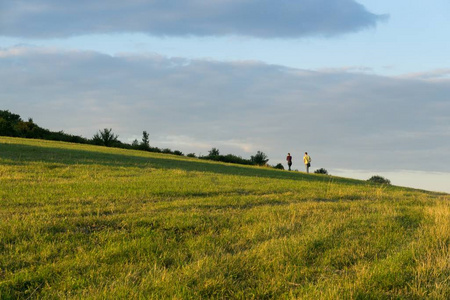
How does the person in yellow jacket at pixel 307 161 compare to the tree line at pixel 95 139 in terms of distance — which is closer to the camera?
the person in yellow jacket at pixel 307 161

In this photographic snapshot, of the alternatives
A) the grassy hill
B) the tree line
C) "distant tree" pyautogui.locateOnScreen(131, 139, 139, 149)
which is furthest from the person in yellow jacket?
the grassy hill

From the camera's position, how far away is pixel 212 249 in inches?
353

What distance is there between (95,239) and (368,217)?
779 centimetres

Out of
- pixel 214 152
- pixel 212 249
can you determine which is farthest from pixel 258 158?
pixel 212 249

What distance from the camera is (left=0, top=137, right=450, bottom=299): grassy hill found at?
23.0ft

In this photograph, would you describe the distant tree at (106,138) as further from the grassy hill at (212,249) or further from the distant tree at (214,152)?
the grassy hill at (212,249)

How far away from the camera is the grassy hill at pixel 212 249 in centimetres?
701

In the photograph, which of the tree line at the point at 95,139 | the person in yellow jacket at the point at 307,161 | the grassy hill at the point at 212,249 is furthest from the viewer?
the tree line at the point at 95,139

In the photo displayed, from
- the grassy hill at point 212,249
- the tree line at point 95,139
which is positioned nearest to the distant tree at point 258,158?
the tree line at point 95,139

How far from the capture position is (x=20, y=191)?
16.4 m

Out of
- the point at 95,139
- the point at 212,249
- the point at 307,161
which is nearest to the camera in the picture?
the point at 212,249

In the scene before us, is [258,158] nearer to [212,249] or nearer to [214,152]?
[214,152]

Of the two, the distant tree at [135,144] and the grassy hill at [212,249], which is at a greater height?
the distant tree at [135,144]

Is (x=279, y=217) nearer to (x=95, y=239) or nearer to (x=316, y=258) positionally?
(x=316, y=258)
